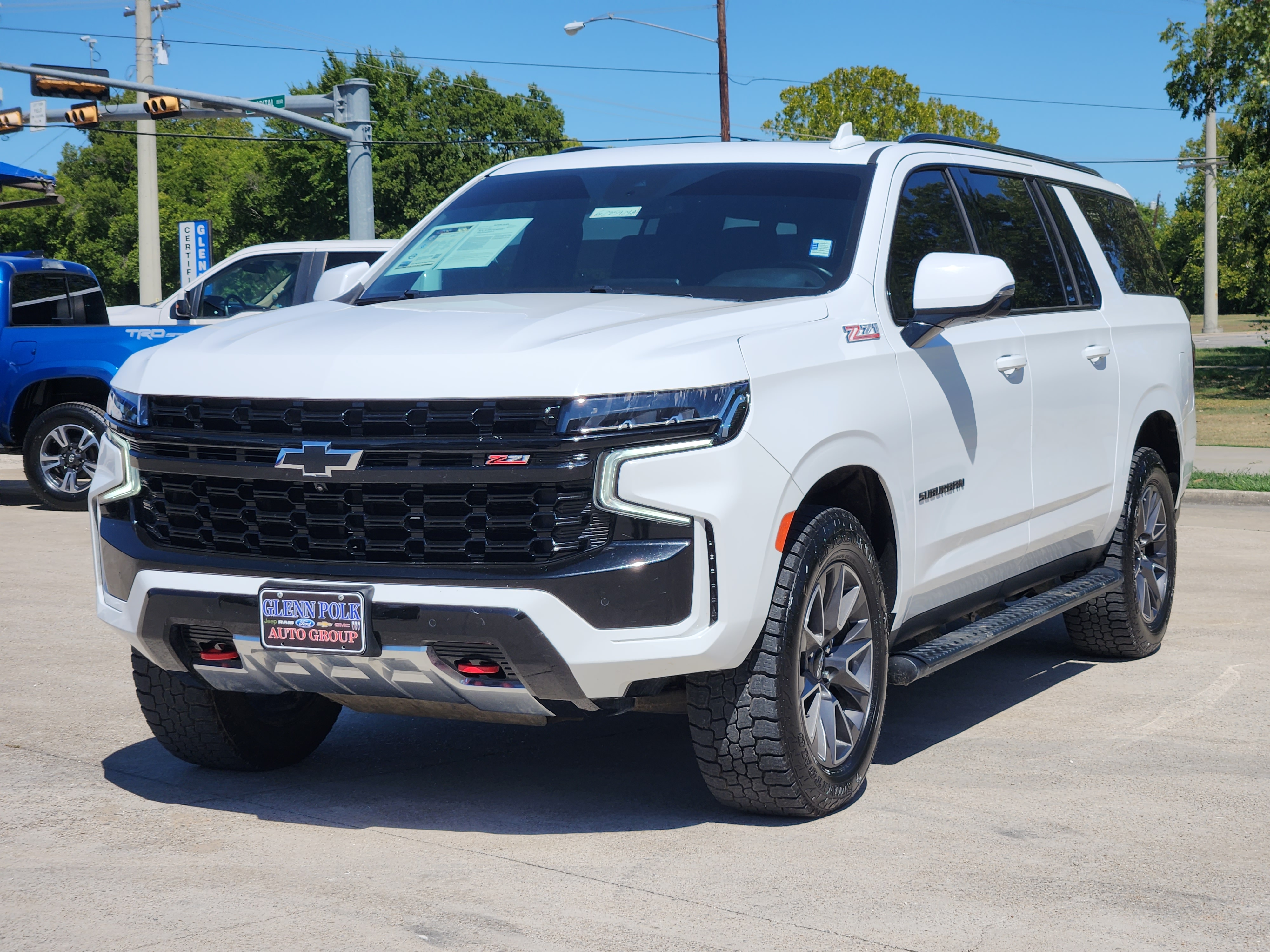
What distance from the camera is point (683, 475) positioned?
13.3 feet

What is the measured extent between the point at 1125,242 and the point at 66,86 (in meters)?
23.9

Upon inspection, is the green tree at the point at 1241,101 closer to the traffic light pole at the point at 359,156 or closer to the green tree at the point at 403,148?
the traffic light pole at the point at 359,156

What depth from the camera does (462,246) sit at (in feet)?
19.0

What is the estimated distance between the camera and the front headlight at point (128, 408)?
4535 millimetres

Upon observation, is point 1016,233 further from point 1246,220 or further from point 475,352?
point 1246,220

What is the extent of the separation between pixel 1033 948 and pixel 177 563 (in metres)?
2.51

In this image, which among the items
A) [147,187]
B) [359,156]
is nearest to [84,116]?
[147,187]

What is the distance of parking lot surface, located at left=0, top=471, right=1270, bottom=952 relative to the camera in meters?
3.81

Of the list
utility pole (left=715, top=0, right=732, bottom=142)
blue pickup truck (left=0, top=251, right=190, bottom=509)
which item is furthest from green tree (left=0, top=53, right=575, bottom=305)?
blue pickup truck (left=0, top=251, right=190, bottom=509)

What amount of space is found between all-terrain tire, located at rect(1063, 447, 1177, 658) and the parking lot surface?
286 millimetres

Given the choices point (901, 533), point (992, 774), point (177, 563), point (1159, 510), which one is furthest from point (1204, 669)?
point (177, 563)

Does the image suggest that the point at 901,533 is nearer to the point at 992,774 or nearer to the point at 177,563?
the point at 992,774

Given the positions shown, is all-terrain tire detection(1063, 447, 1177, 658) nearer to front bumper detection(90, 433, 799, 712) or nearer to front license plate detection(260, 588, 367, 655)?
front bumper detection(90, 433, 799, 712)

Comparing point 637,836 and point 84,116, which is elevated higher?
point 84,116
